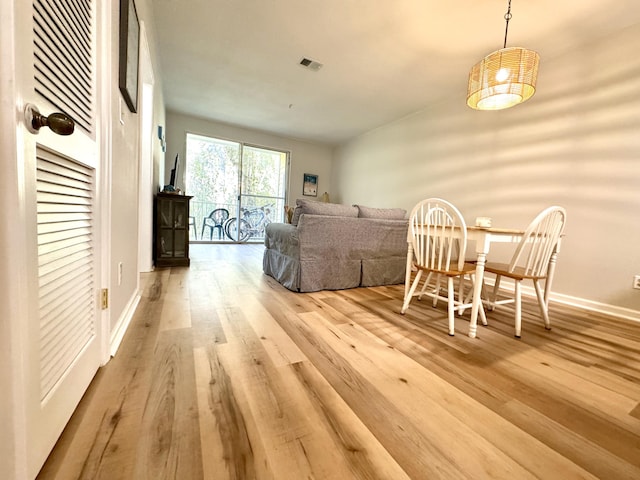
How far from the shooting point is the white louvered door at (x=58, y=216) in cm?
56

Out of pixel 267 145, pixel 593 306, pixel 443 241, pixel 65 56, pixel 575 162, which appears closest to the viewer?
pixel 65 56

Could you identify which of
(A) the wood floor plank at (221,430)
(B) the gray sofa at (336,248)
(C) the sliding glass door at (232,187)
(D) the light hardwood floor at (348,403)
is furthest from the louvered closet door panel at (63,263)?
(C) the sliding glass door at (232,187)

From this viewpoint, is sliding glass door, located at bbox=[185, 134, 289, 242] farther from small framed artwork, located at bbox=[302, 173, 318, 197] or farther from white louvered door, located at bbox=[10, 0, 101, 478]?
white louvered door, located at bbox=[10, 0, 101, 478]

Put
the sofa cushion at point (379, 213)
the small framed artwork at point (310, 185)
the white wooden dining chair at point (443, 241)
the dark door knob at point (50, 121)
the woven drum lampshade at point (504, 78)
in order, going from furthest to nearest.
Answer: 1. the small framed artwork at point (310, 185)
2. the sofa cushion at point (379, 213)
3. the woven drum lampshade at point (504, 78)
4. the white wooden dining chair at point (443, 241)
5. the dark door knob at point (50, 121)

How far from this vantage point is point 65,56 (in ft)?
2.33

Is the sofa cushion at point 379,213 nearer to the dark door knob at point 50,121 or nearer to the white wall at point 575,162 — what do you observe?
the white wall at point 575,162

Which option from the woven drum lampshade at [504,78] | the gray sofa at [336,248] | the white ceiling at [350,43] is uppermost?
the white ceiling at [350,43]

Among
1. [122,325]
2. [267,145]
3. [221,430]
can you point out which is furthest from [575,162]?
[267,145]

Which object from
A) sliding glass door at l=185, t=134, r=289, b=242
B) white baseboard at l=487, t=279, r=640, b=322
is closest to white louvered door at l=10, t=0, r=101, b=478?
white baseboard at l=487, t=279, r=640, b=322

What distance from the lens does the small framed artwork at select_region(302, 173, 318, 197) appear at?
6312 millimetres

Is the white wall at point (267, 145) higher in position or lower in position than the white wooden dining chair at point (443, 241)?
higher

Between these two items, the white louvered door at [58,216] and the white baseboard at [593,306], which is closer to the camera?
the white louvered door at [58,216]

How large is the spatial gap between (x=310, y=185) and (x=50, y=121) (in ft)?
19.6

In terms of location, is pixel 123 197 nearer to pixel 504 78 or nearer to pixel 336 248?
pixel 336 248
